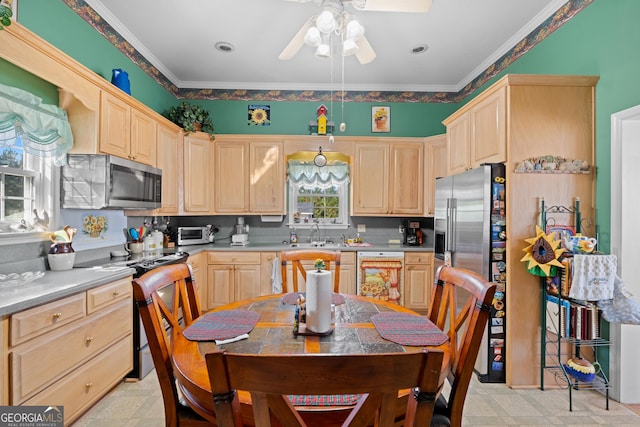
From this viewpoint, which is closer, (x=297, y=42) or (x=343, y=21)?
(x=343, y=21)

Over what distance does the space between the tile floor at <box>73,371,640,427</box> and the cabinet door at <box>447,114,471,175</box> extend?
193cm

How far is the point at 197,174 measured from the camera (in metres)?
3.83

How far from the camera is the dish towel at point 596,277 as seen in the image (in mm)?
1949

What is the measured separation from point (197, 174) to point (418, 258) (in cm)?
300

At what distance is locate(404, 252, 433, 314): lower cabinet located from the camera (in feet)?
12.2

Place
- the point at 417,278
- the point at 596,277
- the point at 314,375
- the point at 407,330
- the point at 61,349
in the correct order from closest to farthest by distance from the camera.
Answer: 1. the point at 314,375
2. the point at 407,330
3. the point at 61,349
4. the point at 596,277
5. the point at 417,278

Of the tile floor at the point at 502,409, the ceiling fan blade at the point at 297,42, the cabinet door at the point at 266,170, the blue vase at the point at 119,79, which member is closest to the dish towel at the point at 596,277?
the tile floor at the point at 502,409

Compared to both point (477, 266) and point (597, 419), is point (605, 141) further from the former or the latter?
point (597, 419)

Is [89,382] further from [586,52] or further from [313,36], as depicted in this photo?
[586,52]

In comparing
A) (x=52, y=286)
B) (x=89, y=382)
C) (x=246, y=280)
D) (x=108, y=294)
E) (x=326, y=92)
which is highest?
(x=326, y=92)

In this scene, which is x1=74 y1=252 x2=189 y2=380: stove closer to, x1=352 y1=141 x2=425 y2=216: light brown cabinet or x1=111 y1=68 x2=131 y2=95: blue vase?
x1=111 y1=68 x2=131 y2=95: blue vase

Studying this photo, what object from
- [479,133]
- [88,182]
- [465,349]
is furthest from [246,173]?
[465,349]

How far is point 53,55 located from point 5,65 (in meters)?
0.28

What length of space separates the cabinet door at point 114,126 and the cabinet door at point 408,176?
2997 mm
